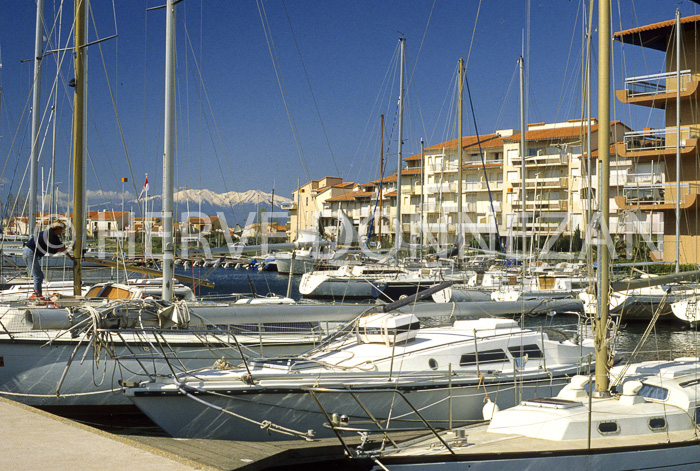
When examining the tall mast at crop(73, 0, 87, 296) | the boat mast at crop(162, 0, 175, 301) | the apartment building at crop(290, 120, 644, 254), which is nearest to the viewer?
the boat mast at crop(162, 0, 175, 301)

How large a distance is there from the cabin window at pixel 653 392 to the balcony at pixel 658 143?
104 feet

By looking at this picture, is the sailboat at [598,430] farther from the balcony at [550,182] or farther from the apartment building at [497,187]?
the balcony at [550,182]

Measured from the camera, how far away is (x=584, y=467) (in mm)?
9469

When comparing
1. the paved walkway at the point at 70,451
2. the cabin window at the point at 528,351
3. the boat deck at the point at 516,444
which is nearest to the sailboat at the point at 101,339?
the paved walkway at the point at 70,451

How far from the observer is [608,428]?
1014 centimetres

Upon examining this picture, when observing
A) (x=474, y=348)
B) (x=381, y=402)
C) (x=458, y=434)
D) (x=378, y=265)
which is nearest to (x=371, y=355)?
(x=381, y=402)

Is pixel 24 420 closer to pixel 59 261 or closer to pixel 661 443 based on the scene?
pixel 661 443

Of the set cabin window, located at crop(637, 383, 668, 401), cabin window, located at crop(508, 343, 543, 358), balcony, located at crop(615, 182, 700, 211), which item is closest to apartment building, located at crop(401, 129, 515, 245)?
balcony, located at crop(615, 182, 700, 211)

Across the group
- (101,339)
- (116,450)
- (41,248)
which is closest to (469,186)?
(41,248)

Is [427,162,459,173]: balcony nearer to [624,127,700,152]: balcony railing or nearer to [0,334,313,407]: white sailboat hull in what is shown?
[624,127,700,152]: balcony railing

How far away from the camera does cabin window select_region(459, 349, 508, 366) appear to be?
13.5 meters

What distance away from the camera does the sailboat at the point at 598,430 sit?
930 cm

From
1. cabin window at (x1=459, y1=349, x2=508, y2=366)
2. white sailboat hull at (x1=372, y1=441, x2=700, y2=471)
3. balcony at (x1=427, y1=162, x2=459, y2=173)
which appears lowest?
white sailboat hull at (x1=372, y1=441, x2=700, y2=471)

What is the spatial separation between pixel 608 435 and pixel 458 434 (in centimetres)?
221
